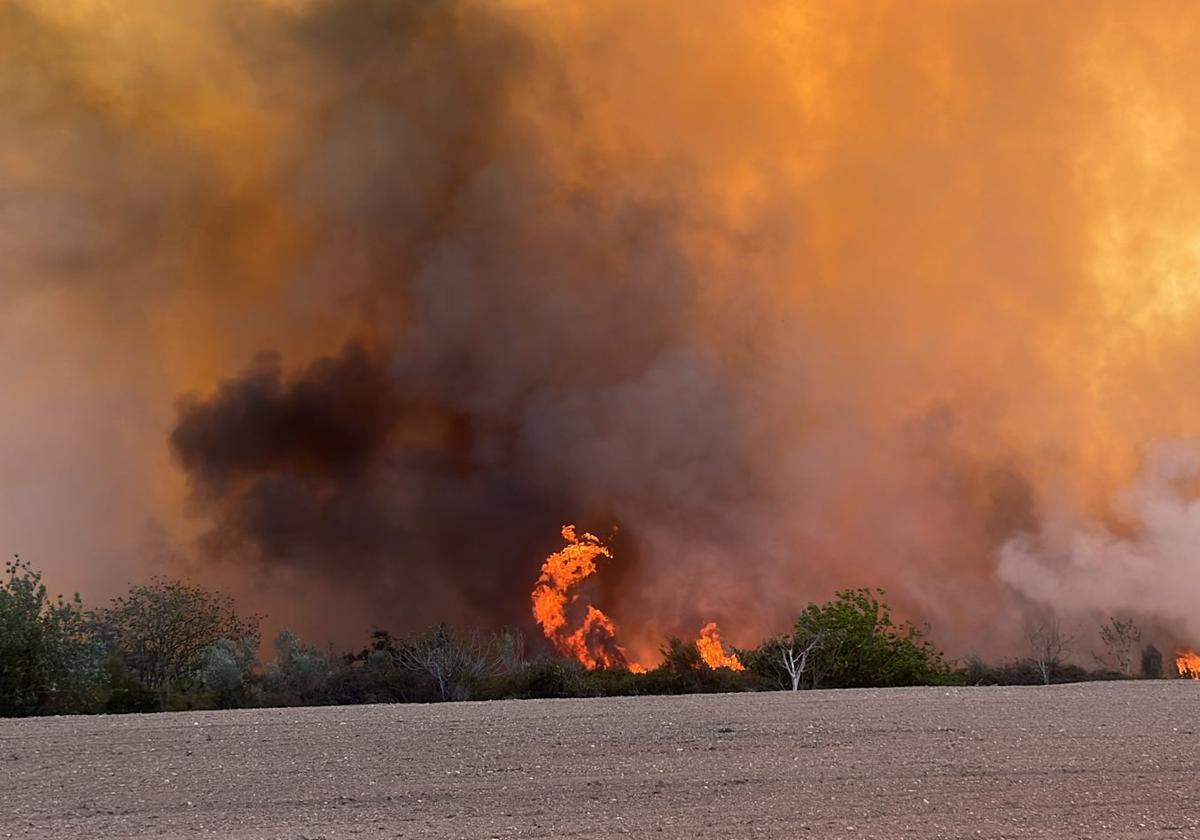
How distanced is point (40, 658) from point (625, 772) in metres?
19.3

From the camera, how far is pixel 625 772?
1398 centimetres

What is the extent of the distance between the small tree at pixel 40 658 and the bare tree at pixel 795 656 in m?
19.8

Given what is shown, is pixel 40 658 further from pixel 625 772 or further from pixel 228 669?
pixel 625 772

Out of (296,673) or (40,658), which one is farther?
(296,673)

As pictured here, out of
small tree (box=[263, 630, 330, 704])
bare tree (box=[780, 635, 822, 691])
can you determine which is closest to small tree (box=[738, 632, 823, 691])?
bare tree (box=[780, 635, 822, 691])

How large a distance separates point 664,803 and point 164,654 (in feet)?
115

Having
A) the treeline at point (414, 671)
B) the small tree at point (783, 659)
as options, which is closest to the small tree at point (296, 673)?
the treeline at point (414, 671)

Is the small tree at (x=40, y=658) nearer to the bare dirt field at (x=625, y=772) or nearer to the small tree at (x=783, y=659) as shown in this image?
the bare dirt field at (x=625, y=772)

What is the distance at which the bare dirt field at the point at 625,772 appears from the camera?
38.1 feet

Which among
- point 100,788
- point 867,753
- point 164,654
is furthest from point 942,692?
point 164,654

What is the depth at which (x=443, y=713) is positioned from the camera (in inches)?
757

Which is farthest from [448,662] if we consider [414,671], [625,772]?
[625,772]

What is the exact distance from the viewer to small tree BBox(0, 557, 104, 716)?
25281 millimetres

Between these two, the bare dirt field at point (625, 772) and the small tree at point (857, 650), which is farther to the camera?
the small tree at point (857, 650)
